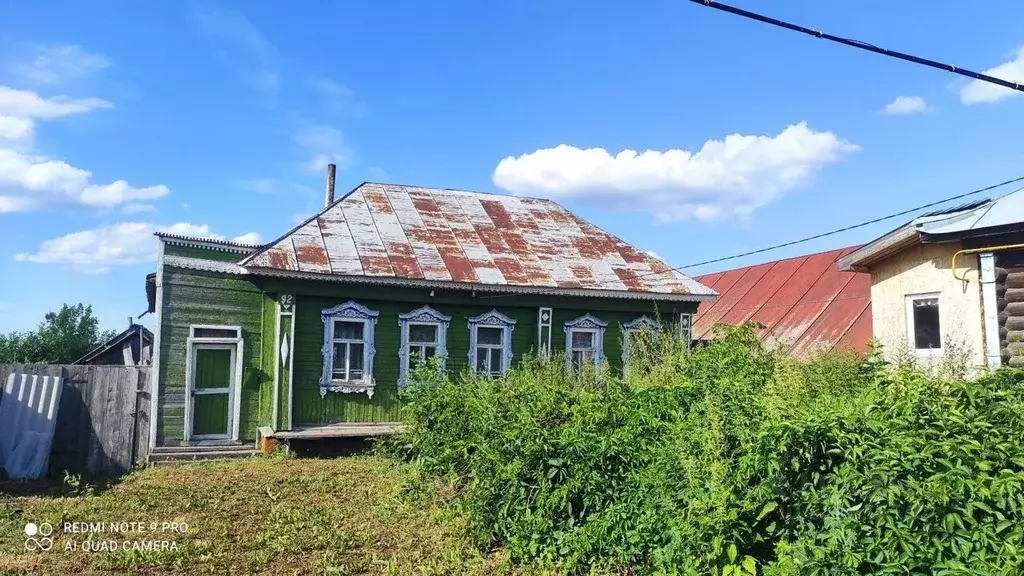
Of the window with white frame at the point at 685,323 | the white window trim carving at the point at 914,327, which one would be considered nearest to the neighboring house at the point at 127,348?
the window with white frame at the point at 685,323

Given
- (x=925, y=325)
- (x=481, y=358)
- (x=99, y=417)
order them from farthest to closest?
(x=481, y=358)
(x=99, y=417)
(x=925, y=325)

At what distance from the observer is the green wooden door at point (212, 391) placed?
11.9 m

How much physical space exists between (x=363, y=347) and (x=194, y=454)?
11.2 feet

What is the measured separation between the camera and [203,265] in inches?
470

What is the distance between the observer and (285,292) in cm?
1228

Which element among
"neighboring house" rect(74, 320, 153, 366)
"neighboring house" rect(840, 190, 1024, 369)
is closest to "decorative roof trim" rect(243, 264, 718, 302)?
"neighboring house" rect(840, 190, 1024, 369)

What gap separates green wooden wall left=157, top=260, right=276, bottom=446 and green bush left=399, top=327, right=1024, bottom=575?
6591 mm

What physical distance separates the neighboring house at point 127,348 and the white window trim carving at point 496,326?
9.74 metres

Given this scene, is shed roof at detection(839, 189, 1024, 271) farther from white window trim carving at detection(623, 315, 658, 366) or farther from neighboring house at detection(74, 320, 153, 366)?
neighboring house at detection(74, 320, 153, 366)

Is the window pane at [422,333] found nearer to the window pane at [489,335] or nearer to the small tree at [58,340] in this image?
the window pane at [489,335]

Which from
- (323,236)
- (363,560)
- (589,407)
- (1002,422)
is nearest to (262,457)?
(323,236)

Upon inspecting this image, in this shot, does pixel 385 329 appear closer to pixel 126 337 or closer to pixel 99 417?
pixel 99 417

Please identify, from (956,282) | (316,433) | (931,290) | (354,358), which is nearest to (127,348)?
(354,358)

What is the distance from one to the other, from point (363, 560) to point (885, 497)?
454 cm
